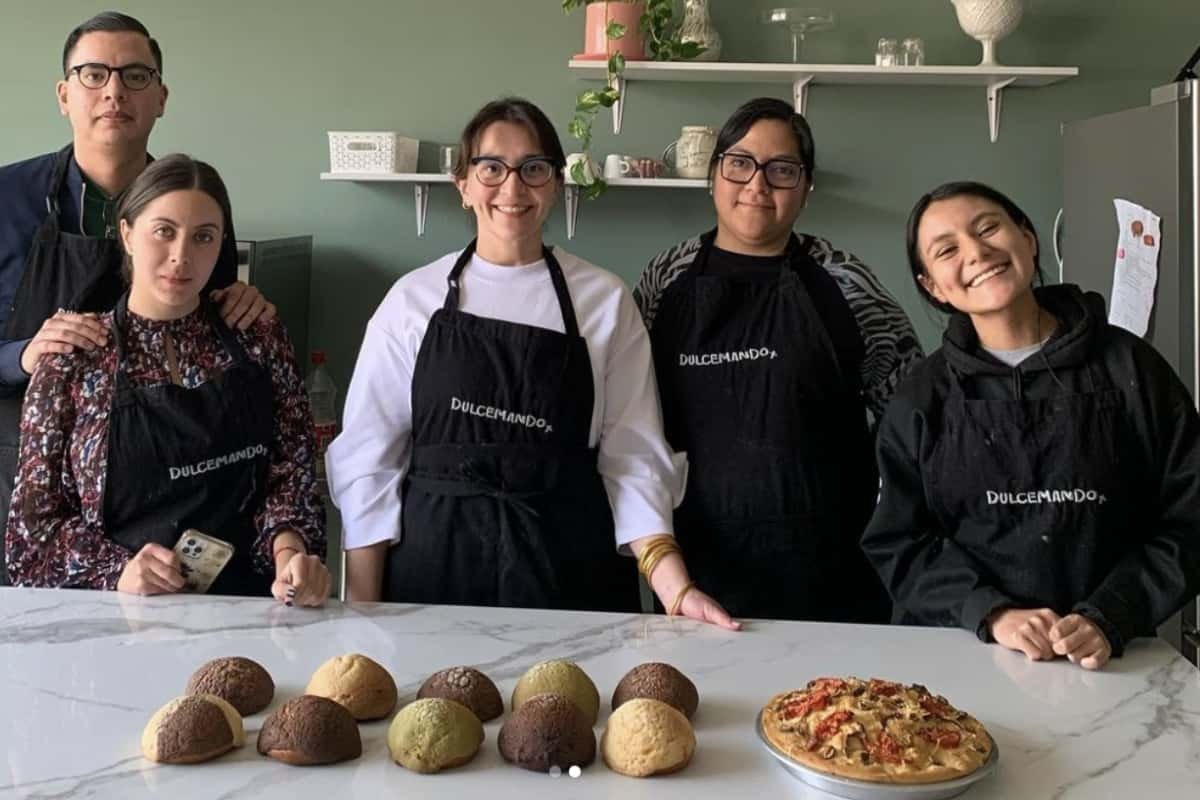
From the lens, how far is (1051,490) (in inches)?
55.1

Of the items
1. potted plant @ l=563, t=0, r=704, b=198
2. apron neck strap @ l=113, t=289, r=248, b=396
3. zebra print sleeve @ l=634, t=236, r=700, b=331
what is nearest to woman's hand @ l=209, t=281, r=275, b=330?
apron neck strap @ l=113, t=289, r=248, b=396

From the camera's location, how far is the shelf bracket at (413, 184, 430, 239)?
3.01 metres

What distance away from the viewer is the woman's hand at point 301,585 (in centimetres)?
145

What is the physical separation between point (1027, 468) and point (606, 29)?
1.75 meters

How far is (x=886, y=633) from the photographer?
1387 mm

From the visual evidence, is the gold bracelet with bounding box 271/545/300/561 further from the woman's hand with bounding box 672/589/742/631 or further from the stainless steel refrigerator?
the stainless steel refrigerator

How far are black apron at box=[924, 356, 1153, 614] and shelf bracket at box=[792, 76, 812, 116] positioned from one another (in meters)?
1.70

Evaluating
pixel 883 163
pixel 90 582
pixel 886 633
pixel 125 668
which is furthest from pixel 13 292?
pixel 883 163

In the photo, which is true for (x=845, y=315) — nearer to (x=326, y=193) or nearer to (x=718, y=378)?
(x=718, y=378)

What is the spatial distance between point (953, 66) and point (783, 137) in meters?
1.41

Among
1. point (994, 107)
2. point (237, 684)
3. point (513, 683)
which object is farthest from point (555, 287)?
point (994, 107)

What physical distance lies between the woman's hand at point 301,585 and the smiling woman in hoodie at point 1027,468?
2.30 feet

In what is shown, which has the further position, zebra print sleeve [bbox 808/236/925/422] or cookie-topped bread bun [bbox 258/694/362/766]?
zebra print sleeve [bbox 808/236/925/422]

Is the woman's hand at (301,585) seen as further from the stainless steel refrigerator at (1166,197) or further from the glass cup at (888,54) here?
the glass cup at (888,54)
